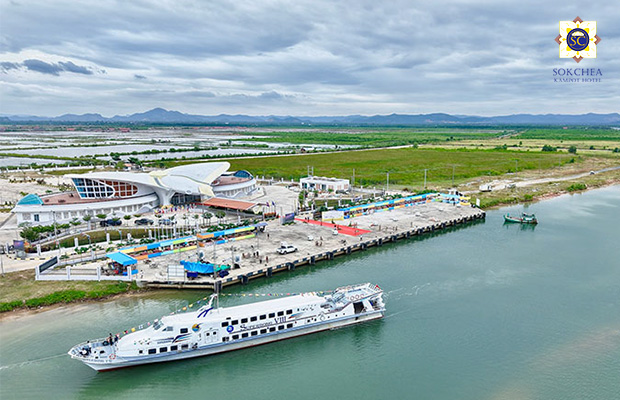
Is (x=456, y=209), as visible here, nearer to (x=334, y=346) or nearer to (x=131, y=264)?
(x=334, y=346)

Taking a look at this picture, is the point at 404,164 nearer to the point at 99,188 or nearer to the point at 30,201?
the point at 99,188

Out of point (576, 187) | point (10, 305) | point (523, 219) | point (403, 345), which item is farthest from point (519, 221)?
point (10, 305)

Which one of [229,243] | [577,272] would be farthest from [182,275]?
[577,272]

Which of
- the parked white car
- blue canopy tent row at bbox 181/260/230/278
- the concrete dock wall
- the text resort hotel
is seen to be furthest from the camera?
the text resort hotel

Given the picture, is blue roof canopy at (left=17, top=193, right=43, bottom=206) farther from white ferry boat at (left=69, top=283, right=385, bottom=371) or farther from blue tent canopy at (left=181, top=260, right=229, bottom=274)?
white ferry boat at (left=69, top=283, right=385, bottom=371)

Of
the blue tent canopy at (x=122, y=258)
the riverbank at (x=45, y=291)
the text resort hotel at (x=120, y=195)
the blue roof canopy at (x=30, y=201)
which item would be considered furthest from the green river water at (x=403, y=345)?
the blue roof canopy at (x=30, y=201)

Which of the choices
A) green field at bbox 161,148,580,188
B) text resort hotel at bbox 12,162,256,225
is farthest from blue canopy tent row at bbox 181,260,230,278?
green field at bbox 161,148,580,188
